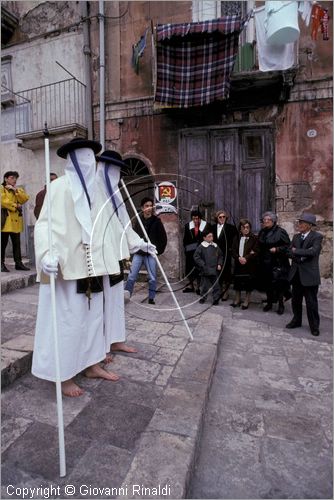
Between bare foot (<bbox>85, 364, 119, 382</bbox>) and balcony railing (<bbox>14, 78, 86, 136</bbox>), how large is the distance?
7022 mm

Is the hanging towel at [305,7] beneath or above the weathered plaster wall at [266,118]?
above

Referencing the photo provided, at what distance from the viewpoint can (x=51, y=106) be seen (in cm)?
928

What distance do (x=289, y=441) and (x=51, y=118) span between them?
9.61 m

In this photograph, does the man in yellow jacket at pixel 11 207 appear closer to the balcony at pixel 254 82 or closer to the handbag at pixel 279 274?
the handbag at pixel 279 274

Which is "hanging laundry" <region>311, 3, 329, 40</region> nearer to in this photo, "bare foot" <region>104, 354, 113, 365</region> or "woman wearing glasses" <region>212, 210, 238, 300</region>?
"woman wearing glasses" <region>212, 210, 238, 300</region>

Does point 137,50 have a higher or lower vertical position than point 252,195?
higher

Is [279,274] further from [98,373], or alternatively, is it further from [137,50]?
[137,50]

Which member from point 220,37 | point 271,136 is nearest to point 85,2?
point 220,37

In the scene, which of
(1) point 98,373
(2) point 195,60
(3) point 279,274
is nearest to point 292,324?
(3) point 279,274

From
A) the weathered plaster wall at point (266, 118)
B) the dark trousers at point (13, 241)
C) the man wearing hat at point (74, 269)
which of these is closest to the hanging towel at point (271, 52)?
the weathered plaster wall at point (266, 118)

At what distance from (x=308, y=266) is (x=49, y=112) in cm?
826

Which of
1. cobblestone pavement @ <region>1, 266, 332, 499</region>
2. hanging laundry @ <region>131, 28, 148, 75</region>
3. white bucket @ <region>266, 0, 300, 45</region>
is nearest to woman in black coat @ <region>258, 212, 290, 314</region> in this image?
cobblestone pavement @ <region>1, 266, 332, 499</region>

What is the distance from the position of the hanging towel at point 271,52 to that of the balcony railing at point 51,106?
4683 millimetres

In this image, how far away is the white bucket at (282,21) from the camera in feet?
19.2
